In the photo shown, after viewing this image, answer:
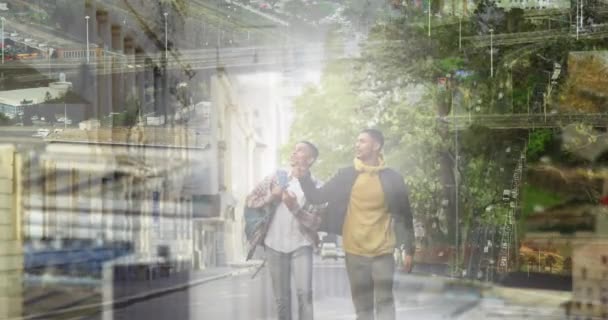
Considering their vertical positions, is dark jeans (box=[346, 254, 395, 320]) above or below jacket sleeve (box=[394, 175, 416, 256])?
below

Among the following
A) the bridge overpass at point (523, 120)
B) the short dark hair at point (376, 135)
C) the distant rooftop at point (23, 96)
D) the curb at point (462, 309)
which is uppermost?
the distant rooftop at point (23, 96)

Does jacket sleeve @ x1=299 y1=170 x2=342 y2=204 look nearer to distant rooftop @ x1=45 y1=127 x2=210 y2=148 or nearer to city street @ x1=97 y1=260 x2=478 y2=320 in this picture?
city street @ x1=97 y1=260 x2=478 y2=320

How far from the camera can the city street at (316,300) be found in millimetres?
4285

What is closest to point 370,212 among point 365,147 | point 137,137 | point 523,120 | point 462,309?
point 365,147

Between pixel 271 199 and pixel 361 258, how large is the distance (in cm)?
44

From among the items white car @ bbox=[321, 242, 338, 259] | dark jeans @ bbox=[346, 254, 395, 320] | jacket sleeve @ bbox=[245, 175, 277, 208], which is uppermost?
jacket sleeve @ bbox=[245, 175, 277, 208]

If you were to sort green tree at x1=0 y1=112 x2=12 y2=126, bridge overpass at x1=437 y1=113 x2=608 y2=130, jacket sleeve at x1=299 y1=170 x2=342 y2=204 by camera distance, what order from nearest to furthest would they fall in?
jacket sleeve at x1=299 y1=170 x2=342 y2=204, bridge overpass at x1=437 y1=113 x2=608 y2=130, green tree at x1=0 y1=112 x2=12 y2=126

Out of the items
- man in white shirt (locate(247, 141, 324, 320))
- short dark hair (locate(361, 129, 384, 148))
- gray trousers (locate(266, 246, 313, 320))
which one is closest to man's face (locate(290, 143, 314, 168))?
man in white shirt (locate(247, 141, 324, 320))

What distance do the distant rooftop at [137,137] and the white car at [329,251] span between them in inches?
26.3

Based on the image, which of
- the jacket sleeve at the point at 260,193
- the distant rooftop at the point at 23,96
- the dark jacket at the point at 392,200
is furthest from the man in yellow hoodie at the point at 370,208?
the distant rooftop at the point at 23,96

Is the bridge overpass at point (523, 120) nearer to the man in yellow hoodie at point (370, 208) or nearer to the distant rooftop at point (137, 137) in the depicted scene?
the man in yellow hoodie at point (370, 208)

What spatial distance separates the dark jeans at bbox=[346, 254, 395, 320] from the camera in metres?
4.27

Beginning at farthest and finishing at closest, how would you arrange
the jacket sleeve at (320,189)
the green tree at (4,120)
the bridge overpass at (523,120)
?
1. the green tree at (4,120)
2. the bridge overpass at (523,120)
3. the jacket sleeve at (320,189)

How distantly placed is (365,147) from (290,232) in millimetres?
464
